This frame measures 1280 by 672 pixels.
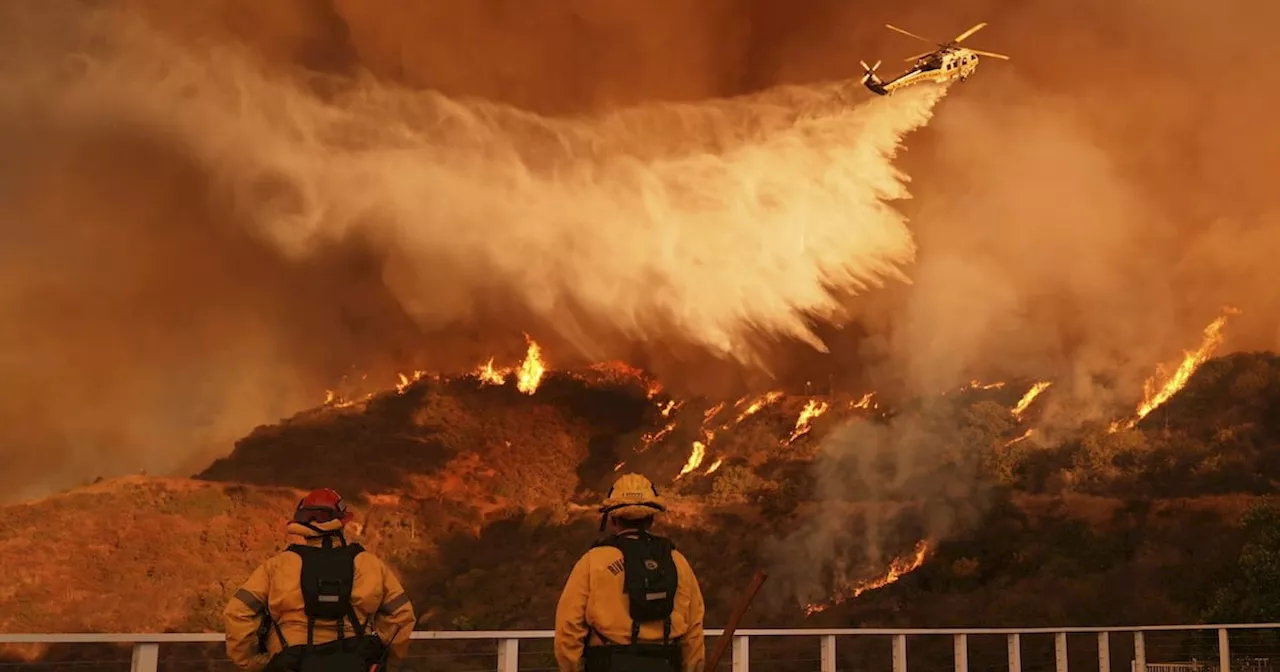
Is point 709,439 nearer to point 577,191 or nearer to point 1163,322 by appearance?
point 577,191

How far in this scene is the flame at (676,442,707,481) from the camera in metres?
54.5

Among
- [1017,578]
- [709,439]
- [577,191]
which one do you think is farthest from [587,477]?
[1017,578]

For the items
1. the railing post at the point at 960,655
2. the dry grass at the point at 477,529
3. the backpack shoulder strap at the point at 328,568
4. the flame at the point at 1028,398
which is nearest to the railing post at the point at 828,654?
the railing post at the point at 960,655

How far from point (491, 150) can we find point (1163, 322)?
27484 millimetres

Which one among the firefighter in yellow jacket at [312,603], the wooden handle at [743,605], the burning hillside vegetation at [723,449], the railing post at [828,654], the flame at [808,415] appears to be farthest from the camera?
the flame at [808,415]

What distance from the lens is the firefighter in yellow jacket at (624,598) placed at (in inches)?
217

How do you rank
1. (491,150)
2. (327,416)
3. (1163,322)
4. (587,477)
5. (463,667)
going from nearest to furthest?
(463,667), (491,150), (1163,322), (327,416), (587,477)

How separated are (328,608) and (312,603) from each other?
0.08 m

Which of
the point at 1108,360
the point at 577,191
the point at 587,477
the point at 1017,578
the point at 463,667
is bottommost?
the point at 463,667

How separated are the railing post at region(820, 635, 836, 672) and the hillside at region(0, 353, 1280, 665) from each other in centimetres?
3222

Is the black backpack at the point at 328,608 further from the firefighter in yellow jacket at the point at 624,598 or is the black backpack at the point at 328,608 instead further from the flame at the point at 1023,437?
the flame at the point at 1023,437

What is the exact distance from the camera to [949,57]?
35656 mm

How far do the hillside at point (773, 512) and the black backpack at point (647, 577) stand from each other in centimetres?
3871

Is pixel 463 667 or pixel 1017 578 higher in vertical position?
pixel 1017 578
